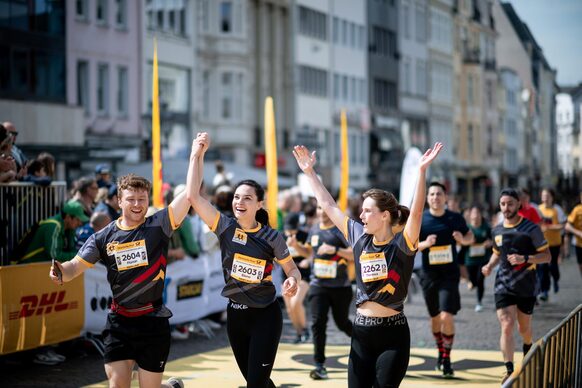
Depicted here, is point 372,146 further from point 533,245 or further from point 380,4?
point 533,245

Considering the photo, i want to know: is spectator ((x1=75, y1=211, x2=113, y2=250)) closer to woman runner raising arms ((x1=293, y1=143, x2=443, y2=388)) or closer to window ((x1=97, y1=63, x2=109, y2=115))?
woman runner raising arms ((x1=293, y1=143, x2=443, y2=388))

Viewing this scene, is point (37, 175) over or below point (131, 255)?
over

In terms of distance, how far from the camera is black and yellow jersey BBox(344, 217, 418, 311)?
864cm

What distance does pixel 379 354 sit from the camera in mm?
8531

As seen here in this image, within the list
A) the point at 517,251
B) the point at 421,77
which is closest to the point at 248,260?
the point at 517,251

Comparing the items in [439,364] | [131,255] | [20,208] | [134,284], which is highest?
[20,208]

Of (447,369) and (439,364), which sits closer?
(447,369)

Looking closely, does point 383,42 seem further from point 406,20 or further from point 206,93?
point 206,93

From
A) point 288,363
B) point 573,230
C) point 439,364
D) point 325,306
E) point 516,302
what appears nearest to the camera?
point 516,302

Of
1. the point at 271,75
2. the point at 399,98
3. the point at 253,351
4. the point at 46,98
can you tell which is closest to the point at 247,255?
the point at 253,351

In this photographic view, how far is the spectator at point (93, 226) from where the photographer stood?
562 inches

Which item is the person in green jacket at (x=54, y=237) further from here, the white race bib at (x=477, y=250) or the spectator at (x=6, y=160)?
the white race bib at (x=477, y=250)

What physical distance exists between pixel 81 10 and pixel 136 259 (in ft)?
101

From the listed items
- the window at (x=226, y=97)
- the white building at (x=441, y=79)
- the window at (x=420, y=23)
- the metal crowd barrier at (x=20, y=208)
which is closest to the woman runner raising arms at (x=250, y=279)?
the metal crowd barrier at (x=20, y=208)
